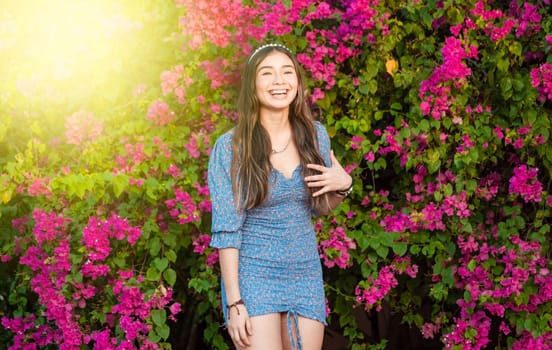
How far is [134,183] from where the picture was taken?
3.80 metres

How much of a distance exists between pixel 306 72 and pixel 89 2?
1.25m

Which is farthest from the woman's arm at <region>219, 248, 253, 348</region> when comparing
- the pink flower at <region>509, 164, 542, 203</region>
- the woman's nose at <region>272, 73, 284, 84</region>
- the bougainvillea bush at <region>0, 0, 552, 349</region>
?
the pink flower at <region>509, 164, 542, 203</region>

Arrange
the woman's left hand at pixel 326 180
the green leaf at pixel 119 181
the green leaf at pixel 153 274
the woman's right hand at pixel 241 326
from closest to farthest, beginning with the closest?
1. the woman's right hand at pixel 241 326
2. the woman's left hand at pixel 326 180
3. the green leaf at pixel 119 181
4. the green leaf at pixel 153 274

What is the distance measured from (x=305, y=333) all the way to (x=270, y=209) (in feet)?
1.34

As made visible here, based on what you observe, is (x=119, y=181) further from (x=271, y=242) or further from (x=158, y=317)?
(x=271, y=242)

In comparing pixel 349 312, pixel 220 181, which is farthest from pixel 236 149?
pixel 349 312

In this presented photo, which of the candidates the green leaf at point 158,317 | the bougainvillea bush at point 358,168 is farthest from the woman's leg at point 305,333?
the green leaf at point 158,317

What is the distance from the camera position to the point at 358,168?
405 centimetres

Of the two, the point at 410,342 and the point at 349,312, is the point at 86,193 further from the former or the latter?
the point at 410,342

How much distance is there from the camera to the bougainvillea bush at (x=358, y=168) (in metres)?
3.80

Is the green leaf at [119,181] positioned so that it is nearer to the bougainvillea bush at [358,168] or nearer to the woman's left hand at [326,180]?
the bougainvillea bush at [358,168]

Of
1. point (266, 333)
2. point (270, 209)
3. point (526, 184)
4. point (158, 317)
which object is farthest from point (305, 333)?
point (526, 184)

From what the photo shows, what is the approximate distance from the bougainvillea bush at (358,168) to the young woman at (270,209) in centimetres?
111

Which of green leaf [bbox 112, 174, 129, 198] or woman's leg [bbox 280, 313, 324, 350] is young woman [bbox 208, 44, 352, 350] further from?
green leaf [bbox 112, 174, 129, 198]
